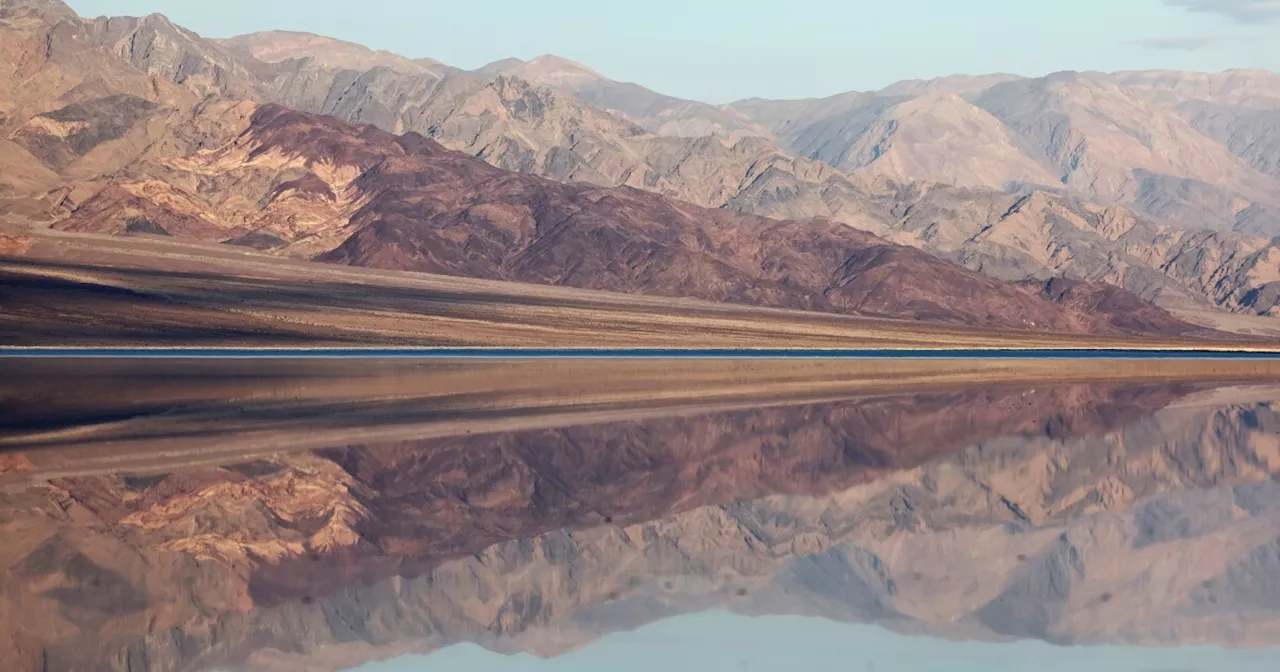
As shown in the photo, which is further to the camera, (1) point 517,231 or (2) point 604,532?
(1) point 517,231

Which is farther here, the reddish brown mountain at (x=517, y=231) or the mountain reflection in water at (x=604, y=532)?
the reddish brown mountain at (x=517, y=231)

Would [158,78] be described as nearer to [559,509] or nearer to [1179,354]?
[1179,354]

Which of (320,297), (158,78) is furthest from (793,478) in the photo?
(158,78)

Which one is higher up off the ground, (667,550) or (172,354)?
(667,550)

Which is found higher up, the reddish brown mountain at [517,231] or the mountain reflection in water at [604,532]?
the mountain reflection in water at [604,532]

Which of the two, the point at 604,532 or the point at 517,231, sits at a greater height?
the point at 604,532

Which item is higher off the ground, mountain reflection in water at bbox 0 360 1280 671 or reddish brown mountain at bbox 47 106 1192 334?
mountain reflection in water at bbox 0 360 1280 671

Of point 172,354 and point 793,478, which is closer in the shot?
point 793,478

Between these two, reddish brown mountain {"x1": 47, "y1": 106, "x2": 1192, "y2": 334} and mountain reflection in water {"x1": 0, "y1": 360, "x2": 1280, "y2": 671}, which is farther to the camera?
reddish brown mountain {"x1": 47, "y1": 106, "x2": 1192, "y2": 334}
